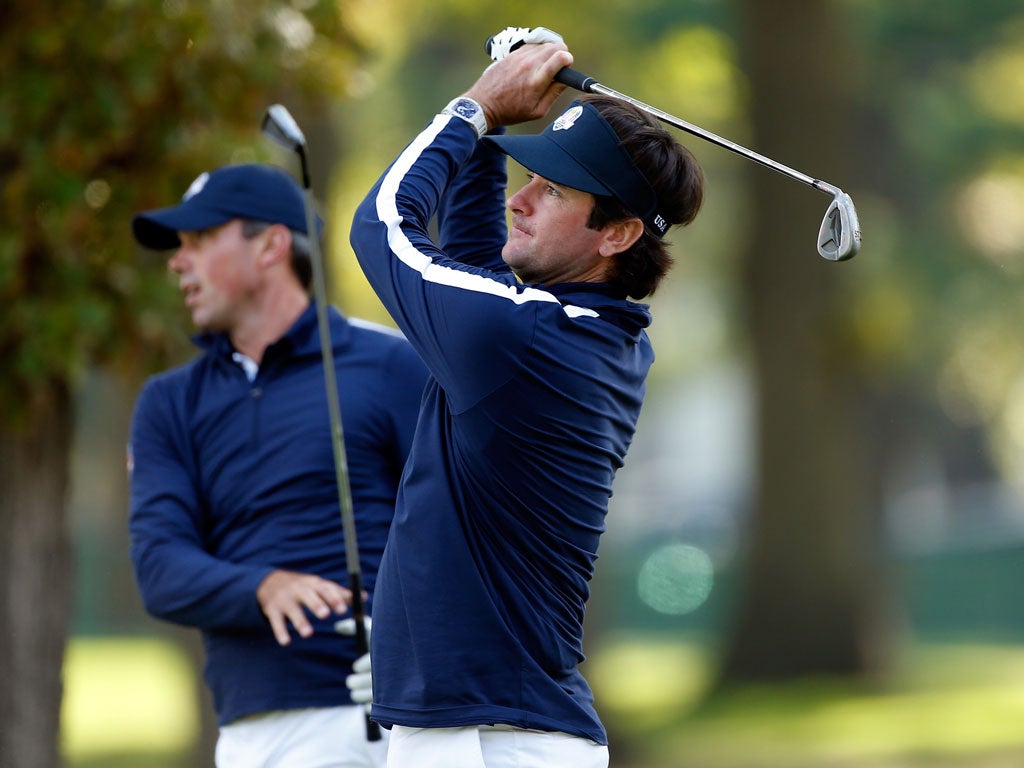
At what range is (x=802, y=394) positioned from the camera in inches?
661

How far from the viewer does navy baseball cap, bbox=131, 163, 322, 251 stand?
4875 millimetres

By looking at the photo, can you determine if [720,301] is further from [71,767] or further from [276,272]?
[276,272]

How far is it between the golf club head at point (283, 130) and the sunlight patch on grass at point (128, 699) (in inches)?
294

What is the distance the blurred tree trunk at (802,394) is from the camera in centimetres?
1650

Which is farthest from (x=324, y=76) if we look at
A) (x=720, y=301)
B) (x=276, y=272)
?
(x=720, y=301)

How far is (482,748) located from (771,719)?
12.0 metres

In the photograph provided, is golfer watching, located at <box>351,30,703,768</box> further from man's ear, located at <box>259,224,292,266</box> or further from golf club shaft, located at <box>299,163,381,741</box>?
man's ear, located at <box>259,224,292,266</box>

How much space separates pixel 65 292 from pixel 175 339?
54 centimetres

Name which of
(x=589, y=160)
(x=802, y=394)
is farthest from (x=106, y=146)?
(x=802, y=394)

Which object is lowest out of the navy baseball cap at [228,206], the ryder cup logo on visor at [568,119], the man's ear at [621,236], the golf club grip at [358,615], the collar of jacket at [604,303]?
the golf club grip at [358,615]

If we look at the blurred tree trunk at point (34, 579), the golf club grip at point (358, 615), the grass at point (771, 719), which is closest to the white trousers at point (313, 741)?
the golf club grip at point (358, 615)

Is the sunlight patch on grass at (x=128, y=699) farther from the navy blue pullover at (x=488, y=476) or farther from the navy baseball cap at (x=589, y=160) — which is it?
the navy baseball cap at (x=589, y=160)

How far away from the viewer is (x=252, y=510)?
465cm

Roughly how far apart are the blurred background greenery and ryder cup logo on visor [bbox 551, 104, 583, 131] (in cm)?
289
